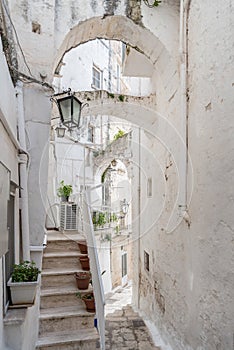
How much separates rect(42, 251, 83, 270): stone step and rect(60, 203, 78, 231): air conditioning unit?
2308 millimetres

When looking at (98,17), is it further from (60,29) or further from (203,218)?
(203,218)

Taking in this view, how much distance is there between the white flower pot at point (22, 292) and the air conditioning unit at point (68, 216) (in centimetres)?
490

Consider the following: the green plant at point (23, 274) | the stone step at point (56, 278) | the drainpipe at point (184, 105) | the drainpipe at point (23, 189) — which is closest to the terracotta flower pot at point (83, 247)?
the stone step at point (56, 278)

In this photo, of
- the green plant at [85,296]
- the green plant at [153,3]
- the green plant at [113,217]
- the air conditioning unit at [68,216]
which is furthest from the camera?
the green plant at [113,217]

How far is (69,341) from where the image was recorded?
13.5 ft

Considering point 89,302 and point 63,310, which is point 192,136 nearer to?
point 89,302

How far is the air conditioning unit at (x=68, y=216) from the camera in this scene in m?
8.03

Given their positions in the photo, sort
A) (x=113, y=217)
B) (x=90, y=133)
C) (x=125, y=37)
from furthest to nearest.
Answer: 1. (x=90, y=133)
2. (x=113, y=217)
3. (x=125, y=37)

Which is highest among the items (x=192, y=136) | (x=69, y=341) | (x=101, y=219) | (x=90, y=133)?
(x=90, y=133)

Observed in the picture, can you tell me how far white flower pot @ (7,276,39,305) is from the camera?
2891mm

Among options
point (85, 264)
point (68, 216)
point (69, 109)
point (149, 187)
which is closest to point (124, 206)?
point (68, 216)

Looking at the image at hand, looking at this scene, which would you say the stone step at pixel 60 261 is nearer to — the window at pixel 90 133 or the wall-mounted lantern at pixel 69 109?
the wall-mounted lantern at pixel 69 109

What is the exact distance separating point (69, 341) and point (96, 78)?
13744 mm

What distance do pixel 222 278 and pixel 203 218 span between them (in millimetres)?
769
